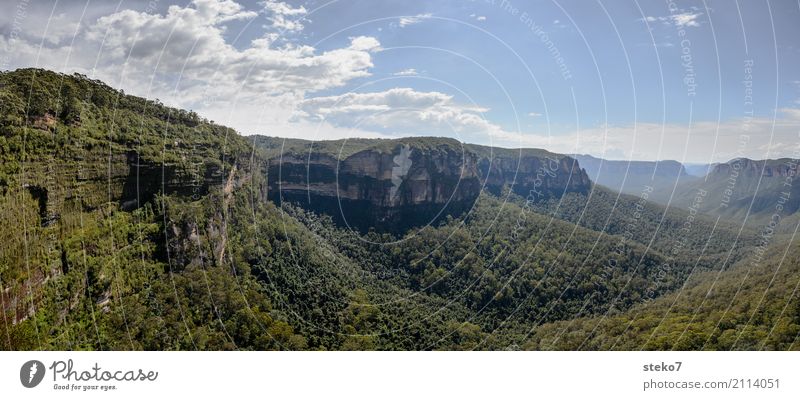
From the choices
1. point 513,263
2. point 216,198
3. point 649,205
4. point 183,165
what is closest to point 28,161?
point 183,165

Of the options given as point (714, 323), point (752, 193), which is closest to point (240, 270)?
point (714, 323)

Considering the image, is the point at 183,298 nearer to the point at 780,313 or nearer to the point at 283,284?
the point at 283,284
